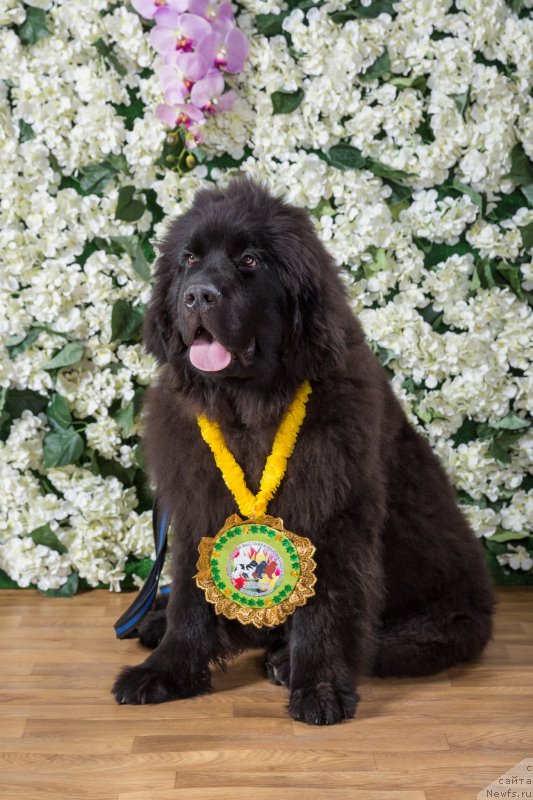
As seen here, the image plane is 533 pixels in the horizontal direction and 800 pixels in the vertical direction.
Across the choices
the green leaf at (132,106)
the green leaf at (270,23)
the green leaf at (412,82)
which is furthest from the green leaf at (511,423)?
the green leaf at (132,106)

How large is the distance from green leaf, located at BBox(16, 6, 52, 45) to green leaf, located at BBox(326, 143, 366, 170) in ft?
3.31

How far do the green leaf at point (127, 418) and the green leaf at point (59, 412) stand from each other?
0.56 feet

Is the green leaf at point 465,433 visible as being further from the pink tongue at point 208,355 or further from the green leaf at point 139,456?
the pink tongue at point 208,355

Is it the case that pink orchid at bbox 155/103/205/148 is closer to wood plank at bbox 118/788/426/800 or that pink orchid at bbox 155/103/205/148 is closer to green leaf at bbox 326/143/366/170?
green leaf at bbox 326/143/366/170

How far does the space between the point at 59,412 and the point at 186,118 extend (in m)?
1.07

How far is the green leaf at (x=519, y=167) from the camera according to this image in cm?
332

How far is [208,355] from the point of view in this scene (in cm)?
233

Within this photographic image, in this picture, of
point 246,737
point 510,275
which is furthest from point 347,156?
point 246,737

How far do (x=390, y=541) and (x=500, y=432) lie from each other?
0.93 metres

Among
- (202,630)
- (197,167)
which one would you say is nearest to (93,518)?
(202,630)

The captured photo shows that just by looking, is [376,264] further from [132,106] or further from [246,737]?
[246,737]

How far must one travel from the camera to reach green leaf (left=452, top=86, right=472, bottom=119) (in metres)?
3.25

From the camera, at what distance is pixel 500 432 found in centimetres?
348

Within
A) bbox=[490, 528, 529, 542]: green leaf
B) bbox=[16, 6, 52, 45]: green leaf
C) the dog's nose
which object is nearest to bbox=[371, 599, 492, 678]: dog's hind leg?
bbox=[490, 528, 529, 542]: green leaf
